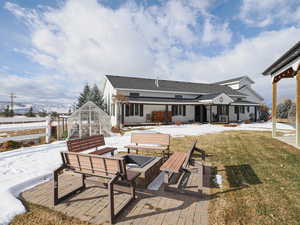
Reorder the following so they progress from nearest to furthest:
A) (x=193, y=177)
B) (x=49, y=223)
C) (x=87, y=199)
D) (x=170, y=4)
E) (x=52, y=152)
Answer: (x=49, y=223)
(x=87, y=199)
(x=193, y=177)
(x=52, y=152)
(x=170, y=4)

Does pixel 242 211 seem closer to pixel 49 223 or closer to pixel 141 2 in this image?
pixel 49 223

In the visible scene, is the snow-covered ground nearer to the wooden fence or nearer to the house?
the wooden fence

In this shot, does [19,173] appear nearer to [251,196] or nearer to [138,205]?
[138,205]

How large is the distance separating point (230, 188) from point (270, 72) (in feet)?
28.7

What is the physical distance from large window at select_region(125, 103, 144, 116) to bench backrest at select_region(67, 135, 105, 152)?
13055 millimetres

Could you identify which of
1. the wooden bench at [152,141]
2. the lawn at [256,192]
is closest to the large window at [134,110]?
the wooden bench at [152,141]

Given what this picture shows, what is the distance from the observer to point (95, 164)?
8.71ft

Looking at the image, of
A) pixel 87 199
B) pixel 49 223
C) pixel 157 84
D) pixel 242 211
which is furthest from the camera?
pixel 157 84

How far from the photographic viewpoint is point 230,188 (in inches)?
132

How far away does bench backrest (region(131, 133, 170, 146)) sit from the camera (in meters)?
5.09

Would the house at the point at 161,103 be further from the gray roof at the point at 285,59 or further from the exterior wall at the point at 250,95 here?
the gray roof at the point at 285,59

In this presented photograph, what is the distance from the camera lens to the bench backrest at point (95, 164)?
2488mm

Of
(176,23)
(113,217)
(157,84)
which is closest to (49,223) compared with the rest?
(113,217)

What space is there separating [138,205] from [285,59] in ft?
28.1
